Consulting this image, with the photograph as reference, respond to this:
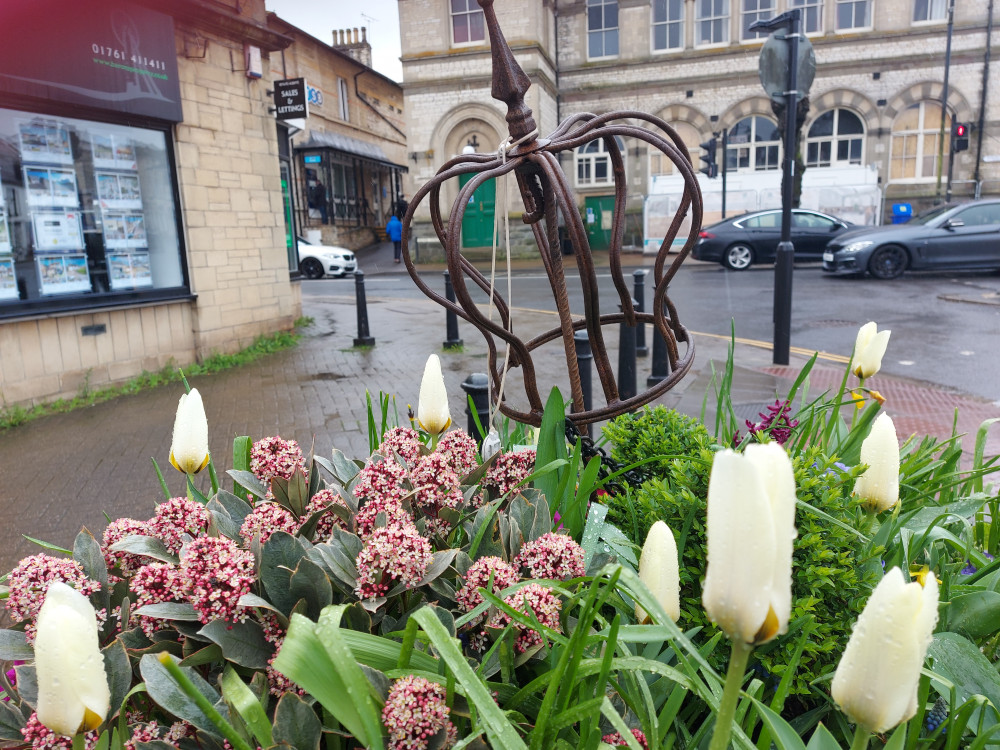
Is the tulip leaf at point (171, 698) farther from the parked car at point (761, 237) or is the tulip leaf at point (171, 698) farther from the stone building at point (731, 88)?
the stone building at point (731, 88)

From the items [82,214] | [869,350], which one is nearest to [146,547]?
[869,350]

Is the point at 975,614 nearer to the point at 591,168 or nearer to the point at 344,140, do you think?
the point at 591,168

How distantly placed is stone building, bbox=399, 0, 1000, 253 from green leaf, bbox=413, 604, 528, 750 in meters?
24.6

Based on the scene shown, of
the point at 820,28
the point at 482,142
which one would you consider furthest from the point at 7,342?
the point at 820,28

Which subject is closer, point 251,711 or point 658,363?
point 251,711

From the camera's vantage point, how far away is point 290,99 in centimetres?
916

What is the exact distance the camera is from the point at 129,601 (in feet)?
3.99

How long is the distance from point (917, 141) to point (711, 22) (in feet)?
28.4

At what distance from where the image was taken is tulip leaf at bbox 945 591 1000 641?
122 cm

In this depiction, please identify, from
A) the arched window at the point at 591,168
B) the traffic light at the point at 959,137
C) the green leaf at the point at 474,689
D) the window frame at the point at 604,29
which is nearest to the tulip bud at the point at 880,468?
the green leaf at the point at 474,689

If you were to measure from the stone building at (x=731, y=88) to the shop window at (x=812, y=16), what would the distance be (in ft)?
0.14

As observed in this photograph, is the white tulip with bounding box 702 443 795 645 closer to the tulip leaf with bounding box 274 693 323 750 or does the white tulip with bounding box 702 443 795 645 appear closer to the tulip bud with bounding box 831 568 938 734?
the tulip bud with bounding box 831 568 938 734

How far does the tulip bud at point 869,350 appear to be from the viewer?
6.62 ft

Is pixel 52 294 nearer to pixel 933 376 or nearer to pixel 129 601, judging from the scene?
pixel 129 601
